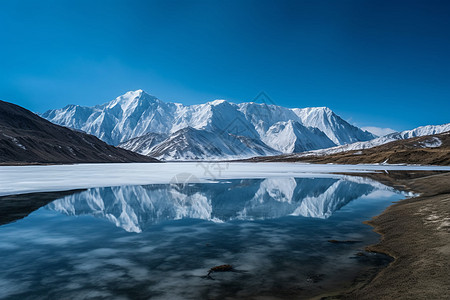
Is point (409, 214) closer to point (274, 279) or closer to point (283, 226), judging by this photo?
point (283, 226)

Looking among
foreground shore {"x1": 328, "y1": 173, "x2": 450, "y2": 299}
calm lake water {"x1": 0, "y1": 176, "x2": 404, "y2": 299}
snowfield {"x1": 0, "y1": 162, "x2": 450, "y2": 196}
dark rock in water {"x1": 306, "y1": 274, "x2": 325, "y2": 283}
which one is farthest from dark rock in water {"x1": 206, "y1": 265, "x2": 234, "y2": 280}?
snowfield {"x1": 0, "y1": 162, "x2": 450, "y2": 196}

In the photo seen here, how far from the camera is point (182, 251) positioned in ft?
45.4

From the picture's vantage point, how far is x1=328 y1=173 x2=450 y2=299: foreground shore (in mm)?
8242

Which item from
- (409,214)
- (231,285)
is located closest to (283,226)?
(409,214)

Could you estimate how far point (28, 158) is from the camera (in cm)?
Result: 15112

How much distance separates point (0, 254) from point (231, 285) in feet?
35.7

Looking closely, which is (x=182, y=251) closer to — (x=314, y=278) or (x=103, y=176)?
(x=314, y=278)

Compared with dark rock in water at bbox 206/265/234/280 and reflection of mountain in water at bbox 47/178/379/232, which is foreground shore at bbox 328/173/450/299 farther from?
reflection of mountain in water at bbox 47/178/379/232

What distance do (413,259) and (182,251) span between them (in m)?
9.52

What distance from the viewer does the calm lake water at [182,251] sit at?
9680mm

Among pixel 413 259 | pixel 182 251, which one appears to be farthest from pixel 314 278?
pixel 182 251

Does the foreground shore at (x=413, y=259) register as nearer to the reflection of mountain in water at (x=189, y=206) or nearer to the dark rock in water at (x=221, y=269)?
the dark rock in water at (x=221, y=269)

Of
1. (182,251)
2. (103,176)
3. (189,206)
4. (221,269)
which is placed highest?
(103,176)

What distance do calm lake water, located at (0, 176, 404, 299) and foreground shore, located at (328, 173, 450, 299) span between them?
2.62 feet
